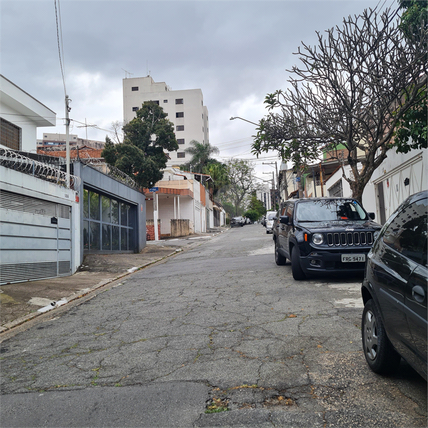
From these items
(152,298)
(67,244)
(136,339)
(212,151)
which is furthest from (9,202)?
(212,151)

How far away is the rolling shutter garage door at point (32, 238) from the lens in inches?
360

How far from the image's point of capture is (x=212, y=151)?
166ft

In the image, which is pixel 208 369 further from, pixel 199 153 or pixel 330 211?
pixel 199 153

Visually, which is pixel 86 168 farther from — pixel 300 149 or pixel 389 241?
pixel 389 241

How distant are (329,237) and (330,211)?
4.52 feet

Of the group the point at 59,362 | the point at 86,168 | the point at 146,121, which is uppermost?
the point at 146,121

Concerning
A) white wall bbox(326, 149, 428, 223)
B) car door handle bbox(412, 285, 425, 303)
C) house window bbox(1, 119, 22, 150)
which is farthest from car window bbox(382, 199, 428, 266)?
house window bbox(1, 119, 22, 150)

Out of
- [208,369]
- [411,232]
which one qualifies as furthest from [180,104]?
[411,232]

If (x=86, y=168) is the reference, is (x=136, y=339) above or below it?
below

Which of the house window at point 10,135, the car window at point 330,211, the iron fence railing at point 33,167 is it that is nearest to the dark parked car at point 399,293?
the car window at point 330,211

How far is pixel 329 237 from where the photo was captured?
786 cm

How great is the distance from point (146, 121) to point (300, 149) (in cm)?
1617

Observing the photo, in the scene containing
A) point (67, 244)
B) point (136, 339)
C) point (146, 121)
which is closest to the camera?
point (136, 339)

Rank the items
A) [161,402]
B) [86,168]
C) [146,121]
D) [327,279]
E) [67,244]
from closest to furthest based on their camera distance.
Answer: [161,402] → [327,279] → [67,244] → [86,168] → [146,121]
